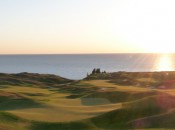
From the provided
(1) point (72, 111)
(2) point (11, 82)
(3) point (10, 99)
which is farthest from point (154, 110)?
(2) point (11, 82)

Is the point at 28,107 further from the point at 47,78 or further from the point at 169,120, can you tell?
the point at 47,78

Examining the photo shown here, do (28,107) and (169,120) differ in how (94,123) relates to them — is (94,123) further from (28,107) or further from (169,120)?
(28,107)

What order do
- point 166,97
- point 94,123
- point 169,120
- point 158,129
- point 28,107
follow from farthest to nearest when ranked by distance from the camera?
point 28,107
point 166,97
point 94,123
point 169,120
point 158,129

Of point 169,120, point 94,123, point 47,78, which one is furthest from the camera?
point 47,78

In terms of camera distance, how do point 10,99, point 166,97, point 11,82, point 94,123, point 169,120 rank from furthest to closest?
point 11,82
point 10,99
point 166,97
point 94,123
point 169,120

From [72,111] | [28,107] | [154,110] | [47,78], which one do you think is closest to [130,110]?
[154,110]

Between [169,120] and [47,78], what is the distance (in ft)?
192

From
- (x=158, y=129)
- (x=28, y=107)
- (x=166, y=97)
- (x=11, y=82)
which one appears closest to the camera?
(x=158, y=129)

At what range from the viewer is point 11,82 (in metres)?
60.3

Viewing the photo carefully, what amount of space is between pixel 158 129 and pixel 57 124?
20.8 ft

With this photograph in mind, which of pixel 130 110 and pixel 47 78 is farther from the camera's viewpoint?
pixel 47 78

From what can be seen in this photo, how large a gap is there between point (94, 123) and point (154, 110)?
4.37m

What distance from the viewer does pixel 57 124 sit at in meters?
23.6

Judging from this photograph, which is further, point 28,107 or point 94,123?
point 28,107
